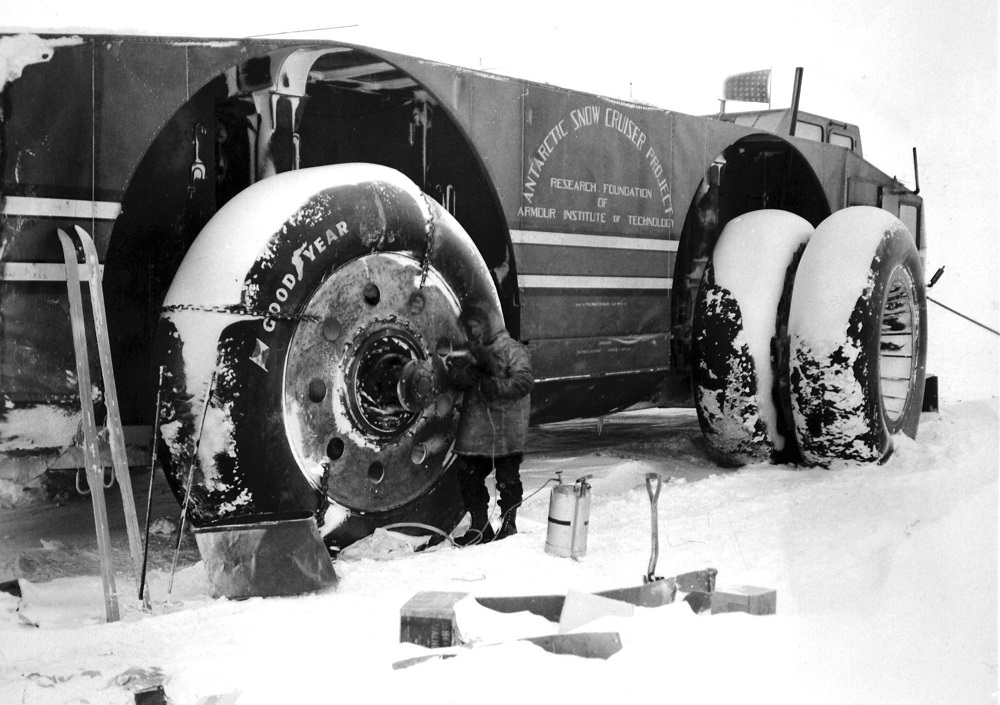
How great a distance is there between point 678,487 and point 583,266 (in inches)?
47.4

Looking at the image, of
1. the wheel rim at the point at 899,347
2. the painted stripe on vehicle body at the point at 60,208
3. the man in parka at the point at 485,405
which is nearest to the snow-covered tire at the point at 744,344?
the wheel rim at the point at 899,347

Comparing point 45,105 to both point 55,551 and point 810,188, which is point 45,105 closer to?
point 55,551

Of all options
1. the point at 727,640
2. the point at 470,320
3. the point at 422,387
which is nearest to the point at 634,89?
the point at 470,320

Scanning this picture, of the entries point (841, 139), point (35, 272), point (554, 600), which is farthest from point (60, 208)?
point (841, 139)

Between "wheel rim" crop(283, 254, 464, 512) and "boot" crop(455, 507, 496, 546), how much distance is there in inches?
11.4

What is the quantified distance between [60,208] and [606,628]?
215 cm

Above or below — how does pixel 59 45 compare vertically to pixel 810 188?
above

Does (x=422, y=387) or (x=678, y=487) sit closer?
(x=422, y=387)

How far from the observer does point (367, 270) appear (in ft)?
13.1

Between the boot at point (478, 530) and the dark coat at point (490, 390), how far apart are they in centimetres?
28

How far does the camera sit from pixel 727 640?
312cm

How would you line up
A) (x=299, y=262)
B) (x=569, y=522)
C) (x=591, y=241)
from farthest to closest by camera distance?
(x=591, y=241) → (x=569, y=522) → (x=299, y=262)

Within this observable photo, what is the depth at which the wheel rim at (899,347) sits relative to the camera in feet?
20.7

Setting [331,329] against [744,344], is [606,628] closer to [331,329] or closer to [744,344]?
[331,329]
